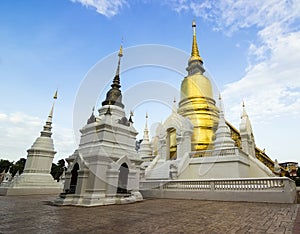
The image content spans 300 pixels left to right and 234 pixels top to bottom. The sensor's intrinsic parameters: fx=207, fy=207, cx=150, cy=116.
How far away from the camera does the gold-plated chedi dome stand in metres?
21.5

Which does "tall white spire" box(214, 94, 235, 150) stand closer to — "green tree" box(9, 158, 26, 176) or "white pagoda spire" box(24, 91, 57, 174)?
"white pagoda spire" box(24, 91, 57, 174)

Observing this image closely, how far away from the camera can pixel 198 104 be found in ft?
80.0

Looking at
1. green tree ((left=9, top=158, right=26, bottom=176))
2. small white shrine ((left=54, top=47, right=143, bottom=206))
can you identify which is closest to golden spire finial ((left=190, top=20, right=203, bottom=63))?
small white shrine ((left=54, top=47, right=143, bottom=206))

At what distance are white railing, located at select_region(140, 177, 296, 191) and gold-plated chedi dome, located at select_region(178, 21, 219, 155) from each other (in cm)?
817

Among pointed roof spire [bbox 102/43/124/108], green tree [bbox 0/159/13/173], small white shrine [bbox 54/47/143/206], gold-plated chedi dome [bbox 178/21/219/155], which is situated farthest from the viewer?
green tree [bbox 0/159/13/173]

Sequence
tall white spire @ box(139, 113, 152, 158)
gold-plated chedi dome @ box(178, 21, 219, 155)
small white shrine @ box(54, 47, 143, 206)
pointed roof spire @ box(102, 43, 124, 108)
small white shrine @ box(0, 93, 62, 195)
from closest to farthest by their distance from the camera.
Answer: small white shrine @ box(54, 47, 143, 206) → pointed roof spire @ box(102, 43, 124, 108) → small white shrine @ box(0, 93, 62, 195) → gold-plated chedi dome @ box(178, 21, 219, 155) → tall white spire @ box(139, 113, 152, 158)

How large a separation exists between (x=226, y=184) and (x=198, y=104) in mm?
14271

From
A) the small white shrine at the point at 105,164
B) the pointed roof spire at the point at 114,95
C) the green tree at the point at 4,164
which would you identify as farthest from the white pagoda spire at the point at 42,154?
the green tree at the point at 4,164

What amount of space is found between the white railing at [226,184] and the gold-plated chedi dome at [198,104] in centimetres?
817

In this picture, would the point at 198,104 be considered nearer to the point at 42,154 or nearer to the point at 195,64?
the point at 195,64

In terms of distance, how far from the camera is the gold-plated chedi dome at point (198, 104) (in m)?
21.5

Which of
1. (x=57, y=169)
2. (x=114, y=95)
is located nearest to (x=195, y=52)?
(x=114, y=95)

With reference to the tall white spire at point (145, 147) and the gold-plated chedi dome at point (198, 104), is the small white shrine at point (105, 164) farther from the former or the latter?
the tall white spire at point (145, 147)

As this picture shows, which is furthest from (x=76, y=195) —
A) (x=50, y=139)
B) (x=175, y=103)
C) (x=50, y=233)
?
(x=175, y=103)
